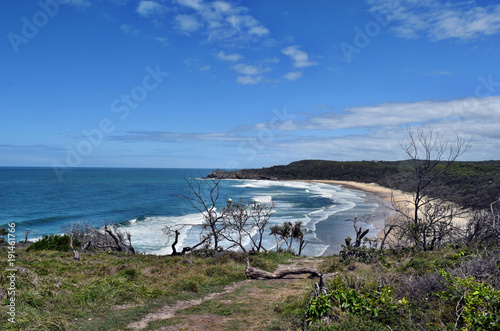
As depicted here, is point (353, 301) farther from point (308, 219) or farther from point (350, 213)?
point (350, 213)

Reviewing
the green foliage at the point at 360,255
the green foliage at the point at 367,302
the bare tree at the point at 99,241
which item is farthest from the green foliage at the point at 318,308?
the bare tree at the point at 99,241

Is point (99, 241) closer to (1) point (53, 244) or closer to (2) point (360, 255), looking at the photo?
(1) point (53, 244)

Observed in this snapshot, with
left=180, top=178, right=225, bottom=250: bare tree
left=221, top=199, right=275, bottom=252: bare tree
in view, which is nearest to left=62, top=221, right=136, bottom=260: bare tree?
left=180, top=178, right=225, bottom=250: bare tree

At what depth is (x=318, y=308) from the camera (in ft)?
21.7

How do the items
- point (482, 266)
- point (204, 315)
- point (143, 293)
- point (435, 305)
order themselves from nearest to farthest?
point (435, 305) → point (482, 266) → point (204, 315) → point (143, 293)

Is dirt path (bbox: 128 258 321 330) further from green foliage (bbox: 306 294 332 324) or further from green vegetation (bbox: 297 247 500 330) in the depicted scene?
green vegetation (bbox: 297 247 500 330)

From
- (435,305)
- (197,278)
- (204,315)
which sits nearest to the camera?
(435,305)

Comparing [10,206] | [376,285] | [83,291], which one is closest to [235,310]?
[376,285]

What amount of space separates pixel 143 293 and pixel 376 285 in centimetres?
658

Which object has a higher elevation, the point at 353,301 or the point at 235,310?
the point at 353,301

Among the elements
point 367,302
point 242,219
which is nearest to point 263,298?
point 367,302

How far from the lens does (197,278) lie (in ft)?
38.9

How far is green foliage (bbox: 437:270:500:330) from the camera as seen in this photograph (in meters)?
5.16

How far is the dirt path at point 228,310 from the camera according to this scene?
25.1ft
